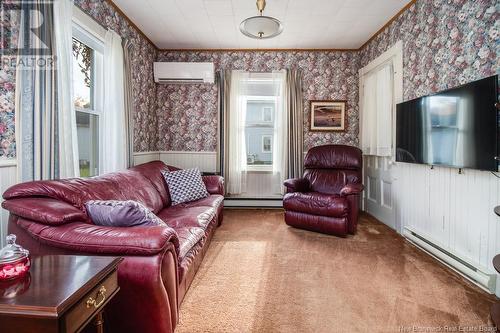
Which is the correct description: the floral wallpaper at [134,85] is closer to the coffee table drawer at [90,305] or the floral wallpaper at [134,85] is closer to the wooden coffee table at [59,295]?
the wooden coffee table at [59,295]

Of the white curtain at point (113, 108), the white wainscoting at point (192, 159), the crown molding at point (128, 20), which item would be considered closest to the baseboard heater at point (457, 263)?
the white wainscoting at point (192, 159)

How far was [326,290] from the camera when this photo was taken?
2.15 metres

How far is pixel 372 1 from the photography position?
10.3 feet

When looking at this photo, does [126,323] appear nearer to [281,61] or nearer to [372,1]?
[372,1]

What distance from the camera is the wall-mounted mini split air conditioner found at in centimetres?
452

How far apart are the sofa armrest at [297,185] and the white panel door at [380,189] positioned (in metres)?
1.03

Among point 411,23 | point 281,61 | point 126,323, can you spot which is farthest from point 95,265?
point 281,61

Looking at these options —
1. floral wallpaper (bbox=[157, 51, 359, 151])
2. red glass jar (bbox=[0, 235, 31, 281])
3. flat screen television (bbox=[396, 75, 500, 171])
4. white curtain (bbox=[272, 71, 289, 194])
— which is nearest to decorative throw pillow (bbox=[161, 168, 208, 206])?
floral wallpaper (bbox=[157, 51, 359, 151])

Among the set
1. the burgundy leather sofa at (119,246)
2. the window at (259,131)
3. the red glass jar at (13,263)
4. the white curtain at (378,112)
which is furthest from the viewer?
the window at (259,131)

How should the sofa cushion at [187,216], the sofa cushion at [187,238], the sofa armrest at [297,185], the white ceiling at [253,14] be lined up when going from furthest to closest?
1. the sofa armrest at [297,185]
2. the white ceiling at [253,14]
3. the sofa cushion at [187,216]
4. the sofa cushion at [187,238]

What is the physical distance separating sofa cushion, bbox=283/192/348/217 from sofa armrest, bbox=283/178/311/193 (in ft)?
0.60

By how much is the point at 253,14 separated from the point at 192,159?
245cm

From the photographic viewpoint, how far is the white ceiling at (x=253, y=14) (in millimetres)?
3189

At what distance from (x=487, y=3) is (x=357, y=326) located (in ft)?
8.52
